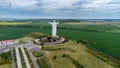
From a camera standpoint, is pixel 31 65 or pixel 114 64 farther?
pixel 114 64

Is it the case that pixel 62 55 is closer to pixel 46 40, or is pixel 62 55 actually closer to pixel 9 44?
pixel 46 40

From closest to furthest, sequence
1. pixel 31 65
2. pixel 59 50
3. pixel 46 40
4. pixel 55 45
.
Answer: pixel 31 65
pixel 59 50
pixel 55 45
pixel 46 40

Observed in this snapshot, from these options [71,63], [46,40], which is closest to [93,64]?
[71,63]

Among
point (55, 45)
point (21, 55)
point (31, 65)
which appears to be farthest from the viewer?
point (55, 45)

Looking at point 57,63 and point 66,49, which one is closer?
point 57,63

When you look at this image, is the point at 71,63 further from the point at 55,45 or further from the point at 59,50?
the point at 55,45

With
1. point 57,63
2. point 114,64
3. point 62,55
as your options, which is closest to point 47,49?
point 62,55

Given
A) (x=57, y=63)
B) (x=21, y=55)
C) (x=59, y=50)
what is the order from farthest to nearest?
(x=59, y=50) < (x=21, y=55) < (x=57, y=63)

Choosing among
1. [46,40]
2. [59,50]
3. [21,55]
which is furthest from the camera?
[46,40]
